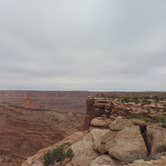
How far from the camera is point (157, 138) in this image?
1389cm

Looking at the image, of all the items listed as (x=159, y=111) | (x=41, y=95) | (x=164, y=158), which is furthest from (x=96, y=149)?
(x=41, y=95)

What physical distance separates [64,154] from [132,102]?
19.9 feet

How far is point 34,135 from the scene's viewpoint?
49250 mm

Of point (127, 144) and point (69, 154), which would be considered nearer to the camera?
point (127, 144)

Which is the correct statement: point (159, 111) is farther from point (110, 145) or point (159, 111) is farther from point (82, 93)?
point (82, 93)

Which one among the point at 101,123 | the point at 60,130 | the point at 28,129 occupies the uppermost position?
the point at 101,123

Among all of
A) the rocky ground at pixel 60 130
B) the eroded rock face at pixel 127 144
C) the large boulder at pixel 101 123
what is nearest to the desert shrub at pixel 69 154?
the rocky ground at pixel 60 130

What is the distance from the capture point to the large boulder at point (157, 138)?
1324cm

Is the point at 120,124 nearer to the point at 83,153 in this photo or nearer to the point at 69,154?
the point at 83,153

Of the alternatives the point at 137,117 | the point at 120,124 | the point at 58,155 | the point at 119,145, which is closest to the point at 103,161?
the point at 119,145

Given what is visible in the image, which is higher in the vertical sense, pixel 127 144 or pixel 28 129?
pixel 127 144

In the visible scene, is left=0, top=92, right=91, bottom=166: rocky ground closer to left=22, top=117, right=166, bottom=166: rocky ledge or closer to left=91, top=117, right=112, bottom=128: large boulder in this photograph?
left=91, top=117, right=112, bottom=128: large boulder

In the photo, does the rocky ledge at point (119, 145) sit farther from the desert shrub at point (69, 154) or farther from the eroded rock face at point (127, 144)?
the desert shrub at point (69, 154)

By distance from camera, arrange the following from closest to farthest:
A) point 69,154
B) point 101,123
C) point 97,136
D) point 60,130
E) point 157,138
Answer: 1. point 157,138
2. point 69,154
3. point 97,136
4. point 101,123
5. point 60,130
